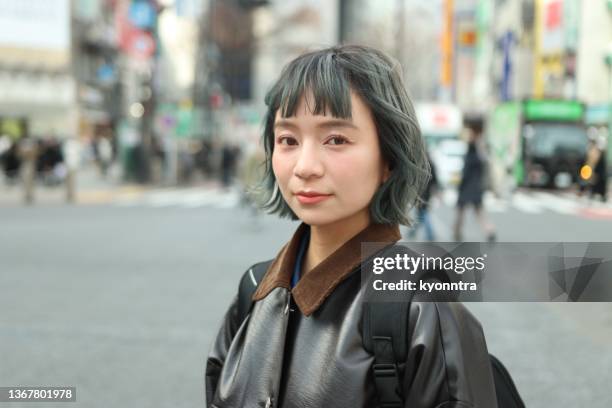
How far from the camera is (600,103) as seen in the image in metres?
2.22

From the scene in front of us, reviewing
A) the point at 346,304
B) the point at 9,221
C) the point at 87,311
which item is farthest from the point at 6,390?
the point at 9,221

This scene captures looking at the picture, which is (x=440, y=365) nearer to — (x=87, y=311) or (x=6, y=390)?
(x=6, y=390)

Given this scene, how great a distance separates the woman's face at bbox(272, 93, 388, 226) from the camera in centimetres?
166

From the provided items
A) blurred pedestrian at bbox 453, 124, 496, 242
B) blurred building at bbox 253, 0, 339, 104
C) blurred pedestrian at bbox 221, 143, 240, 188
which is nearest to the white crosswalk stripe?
blurred pedestrian at bbox 221, 143, 240, 188

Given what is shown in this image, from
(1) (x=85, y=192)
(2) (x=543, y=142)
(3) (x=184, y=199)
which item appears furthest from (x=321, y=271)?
(1) (x=85, y=192)

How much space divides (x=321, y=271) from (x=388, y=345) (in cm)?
20

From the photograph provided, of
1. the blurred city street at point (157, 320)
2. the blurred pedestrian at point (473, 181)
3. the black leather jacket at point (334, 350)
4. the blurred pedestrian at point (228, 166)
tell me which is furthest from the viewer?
the blurred pedestrian at point (228, 166)

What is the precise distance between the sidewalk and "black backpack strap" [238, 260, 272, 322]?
20786 mm

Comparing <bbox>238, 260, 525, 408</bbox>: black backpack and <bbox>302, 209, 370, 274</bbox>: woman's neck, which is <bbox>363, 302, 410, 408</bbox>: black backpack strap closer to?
<bbox>238, 260, 525, 408</bbox>: black backpack

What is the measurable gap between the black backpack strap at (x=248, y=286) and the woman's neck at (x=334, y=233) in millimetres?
162

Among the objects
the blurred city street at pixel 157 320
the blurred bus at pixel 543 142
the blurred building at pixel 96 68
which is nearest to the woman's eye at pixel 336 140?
the blurred city street at pixel 157 320

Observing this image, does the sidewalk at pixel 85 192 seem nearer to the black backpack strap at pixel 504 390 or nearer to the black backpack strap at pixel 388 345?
the black backpack strap at pixel 504 390

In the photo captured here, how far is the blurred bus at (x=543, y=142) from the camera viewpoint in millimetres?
2453

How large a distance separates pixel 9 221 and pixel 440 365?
16.4 metres
